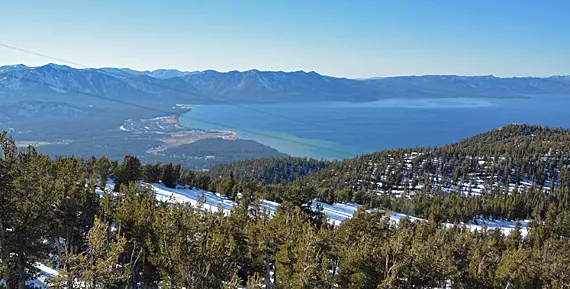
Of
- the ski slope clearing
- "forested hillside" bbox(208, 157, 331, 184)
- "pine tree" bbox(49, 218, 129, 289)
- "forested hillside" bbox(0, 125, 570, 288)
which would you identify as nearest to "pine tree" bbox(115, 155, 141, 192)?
the ski slope clearing

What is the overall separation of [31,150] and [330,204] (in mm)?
73262

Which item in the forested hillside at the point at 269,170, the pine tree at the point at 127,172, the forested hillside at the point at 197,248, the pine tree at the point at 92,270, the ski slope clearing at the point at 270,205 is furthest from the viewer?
the forested hillside at the point at 269,170

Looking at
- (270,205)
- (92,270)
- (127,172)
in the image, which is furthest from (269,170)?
(92,270)

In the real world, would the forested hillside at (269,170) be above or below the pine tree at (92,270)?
Result: below

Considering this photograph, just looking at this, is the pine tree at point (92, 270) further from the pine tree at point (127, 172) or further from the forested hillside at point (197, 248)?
the pine tree at point (127, 172)

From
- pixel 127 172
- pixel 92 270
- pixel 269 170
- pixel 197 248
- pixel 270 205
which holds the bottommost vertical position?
pixel 269 170

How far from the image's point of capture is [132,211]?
27406mm

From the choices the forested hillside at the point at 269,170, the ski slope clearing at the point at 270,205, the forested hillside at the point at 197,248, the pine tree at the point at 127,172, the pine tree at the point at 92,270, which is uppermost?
the pine tree at the point at 92,270

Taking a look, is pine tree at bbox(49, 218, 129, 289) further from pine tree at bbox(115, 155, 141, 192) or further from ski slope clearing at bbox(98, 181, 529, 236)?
pine tree at bbox(115, 155, 141, 192)

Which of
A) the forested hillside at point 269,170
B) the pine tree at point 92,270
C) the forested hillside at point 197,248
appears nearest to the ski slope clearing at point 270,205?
the forested hillside at point 197,248

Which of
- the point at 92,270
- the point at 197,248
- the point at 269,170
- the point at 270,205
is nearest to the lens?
the point at 92,270

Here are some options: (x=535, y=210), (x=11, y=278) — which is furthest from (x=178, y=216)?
(x=535, y=210)

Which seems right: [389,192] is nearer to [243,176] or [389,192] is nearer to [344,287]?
[243,176]

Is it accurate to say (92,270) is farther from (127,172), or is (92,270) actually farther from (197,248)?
(127,172)
